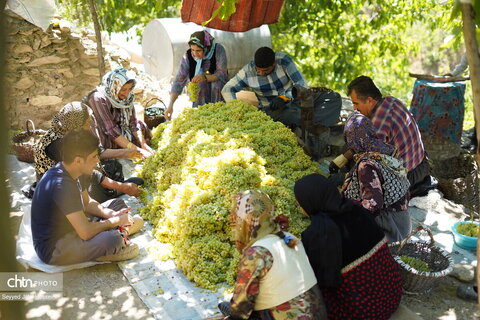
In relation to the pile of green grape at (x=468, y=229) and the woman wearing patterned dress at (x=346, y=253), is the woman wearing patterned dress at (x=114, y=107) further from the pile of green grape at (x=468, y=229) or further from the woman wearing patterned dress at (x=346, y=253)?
the pile of green grape at (x=468, y=229)

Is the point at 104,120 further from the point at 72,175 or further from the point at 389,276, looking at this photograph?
the point at 389,276

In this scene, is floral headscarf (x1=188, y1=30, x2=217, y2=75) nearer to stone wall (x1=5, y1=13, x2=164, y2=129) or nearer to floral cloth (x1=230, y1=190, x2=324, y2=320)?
stone wall (x1=5, y1=13, x2=164, y2=129)

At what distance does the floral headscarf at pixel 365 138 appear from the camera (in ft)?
13.2

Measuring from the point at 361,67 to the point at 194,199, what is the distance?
667 centimetres

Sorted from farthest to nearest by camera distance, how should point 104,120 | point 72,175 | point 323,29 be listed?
point 323,29, point 104,120, point 72,175

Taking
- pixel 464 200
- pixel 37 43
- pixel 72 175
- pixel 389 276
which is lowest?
pixel 464 200

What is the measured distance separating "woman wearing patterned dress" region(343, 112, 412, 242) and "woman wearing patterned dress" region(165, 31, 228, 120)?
301cm

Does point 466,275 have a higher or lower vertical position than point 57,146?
lower

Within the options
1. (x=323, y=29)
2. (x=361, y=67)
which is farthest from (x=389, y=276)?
(x=361, y=67)

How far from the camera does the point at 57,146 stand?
14.2 ft

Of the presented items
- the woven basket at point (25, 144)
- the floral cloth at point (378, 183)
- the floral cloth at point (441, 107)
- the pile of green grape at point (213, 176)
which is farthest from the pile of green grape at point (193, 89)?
the floral cloth at point (378, 183)

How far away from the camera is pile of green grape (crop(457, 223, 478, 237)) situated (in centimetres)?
442

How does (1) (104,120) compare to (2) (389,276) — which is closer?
(2) (389,276)

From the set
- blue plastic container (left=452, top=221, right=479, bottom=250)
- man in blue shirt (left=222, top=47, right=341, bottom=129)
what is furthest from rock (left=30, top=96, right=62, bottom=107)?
blue plastic container (left=452, top=221, right=479, bottom=250)
